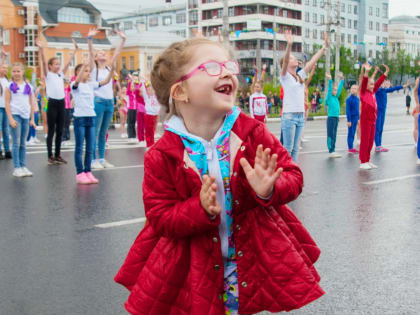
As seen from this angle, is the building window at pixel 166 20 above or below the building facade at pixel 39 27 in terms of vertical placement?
above

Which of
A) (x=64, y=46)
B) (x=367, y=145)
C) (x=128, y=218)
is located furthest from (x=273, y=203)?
(x=64, y=46)

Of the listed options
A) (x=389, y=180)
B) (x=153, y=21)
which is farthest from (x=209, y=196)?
(x=153, y=21)

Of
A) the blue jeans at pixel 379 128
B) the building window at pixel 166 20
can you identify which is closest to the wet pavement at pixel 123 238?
the blue jeans at pixel 379 128

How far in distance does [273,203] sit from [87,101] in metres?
7.48

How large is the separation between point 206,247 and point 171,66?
2.62 feet

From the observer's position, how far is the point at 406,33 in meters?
151

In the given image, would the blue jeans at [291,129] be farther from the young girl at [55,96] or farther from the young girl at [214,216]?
the young girl at [214,216]

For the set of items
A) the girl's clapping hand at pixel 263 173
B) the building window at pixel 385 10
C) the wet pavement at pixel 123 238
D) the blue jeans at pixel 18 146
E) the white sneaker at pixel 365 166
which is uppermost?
the building window at pixel 385 10

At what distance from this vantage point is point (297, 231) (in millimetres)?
2559

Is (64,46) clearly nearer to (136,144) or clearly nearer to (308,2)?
(308,2)

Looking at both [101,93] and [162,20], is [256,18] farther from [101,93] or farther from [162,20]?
[101,93]

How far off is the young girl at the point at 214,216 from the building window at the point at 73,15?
77920mm

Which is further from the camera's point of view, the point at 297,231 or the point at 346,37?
the point at 346,37

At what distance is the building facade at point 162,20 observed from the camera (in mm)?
116550
